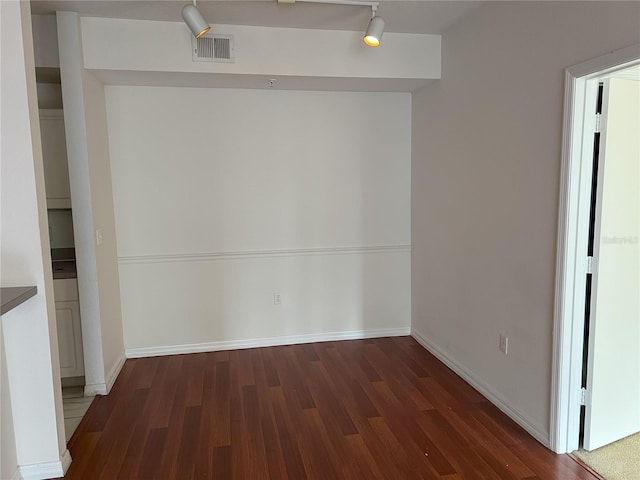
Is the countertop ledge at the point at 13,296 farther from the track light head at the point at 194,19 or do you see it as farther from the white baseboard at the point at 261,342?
the white baseboard at the point at 261,342

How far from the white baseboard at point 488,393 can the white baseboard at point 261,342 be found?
0.39 m

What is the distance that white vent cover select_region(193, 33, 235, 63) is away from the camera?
315 cm

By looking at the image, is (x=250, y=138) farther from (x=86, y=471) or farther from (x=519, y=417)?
(x=519, y=417)

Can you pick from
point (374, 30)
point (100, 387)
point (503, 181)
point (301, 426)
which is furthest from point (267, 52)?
point (100, 387)

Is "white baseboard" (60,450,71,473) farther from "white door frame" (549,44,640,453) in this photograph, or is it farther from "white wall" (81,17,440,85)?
"white door frame" (549,44,640,453)

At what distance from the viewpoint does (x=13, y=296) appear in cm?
195

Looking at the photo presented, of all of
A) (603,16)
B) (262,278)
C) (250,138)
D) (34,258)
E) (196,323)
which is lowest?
(196,323)

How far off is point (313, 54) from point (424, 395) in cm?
260

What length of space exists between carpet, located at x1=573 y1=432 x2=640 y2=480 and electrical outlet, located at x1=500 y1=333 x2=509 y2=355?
645mm

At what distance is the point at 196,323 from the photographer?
12.9 feet

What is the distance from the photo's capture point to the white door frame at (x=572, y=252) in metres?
2.18

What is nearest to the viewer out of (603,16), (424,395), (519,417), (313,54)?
(603,16)

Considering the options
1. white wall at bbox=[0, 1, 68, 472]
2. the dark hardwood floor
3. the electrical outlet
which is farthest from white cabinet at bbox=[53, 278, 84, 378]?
the electrical outlet

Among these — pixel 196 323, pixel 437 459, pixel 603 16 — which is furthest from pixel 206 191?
pixel 603 16
